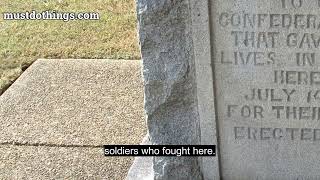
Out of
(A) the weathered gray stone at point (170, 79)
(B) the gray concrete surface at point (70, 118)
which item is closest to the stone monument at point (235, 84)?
(A) the weathered gray stone at point (170, 79)

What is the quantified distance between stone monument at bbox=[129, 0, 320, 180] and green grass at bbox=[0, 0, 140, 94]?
1.83m

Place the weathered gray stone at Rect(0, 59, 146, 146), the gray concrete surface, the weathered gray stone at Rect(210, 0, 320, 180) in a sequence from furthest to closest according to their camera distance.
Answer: the weathered gray stone at Rect(0, 59, 146, 146) → the gray concrete surface → the weathered gray stone at Rect(210, 0, 320, 180)

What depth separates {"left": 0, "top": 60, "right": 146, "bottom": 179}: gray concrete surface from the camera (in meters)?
→ 3.40

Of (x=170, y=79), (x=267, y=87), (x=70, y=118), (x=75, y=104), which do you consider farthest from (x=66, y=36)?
(x=267, y=87)

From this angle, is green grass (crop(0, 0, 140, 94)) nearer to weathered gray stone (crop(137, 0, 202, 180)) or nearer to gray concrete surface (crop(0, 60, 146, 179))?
gray concrete surface (crop(0, 60, 146, 179))

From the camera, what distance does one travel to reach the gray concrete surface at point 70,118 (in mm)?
3400

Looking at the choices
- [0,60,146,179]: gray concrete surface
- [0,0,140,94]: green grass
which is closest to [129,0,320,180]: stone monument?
[0,60,146,179]: gray concrete surface

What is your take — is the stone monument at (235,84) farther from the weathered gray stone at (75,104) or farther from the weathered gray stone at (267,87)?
the weathered gray stone at (75,104)

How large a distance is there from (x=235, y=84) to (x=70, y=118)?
4.67 ft

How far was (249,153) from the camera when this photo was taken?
2867 mm

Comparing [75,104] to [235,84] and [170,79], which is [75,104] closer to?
[170,79]

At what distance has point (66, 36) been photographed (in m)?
5.10

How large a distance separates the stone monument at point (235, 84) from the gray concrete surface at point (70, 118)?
2.03 feet

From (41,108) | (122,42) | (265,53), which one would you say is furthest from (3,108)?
(265,53)
